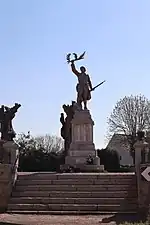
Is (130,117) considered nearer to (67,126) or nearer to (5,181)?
(67,126)

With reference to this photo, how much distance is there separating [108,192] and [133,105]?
32.9 meters

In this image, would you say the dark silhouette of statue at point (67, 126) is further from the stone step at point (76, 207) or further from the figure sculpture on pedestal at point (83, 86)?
the stone step at point (76, 207)

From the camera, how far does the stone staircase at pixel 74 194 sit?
17.4 m

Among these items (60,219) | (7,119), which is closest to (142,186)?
(60,219)

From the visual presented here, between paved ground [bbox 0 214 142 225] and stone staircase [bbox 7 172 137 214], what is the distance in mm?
1057

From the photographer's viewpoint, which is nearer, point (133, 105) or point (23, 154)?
point (23, 154)

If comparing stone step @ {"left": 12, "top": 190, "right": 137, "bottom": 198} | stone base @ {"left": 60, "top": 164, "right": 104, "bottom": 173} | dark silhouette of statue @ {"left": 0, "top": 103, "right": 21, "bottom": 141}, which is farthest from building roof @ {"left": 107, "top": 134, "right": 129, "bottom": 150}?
stone step @ {"left": 12, "top": 190, "right": 137, "bottom": 198}

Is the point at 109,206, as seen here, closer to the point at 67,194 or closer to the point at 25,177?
the point at 67,194

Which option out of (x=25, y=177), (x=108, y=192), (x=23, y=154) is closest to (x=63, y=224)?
(x=108, y=192)

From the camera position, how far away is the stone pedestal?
92.8 feet

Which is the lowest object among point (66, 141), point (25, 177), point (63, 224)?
point (63, 224)

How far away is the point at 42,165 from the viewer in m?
39.0

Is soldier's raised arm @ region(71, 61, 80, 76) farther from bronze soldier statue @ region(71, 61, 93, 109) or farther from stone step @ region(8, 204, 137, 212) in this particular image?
stone step @ region(8, 204, 137, 212)

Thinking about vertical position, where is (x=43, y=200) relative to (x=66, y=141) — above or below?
below
